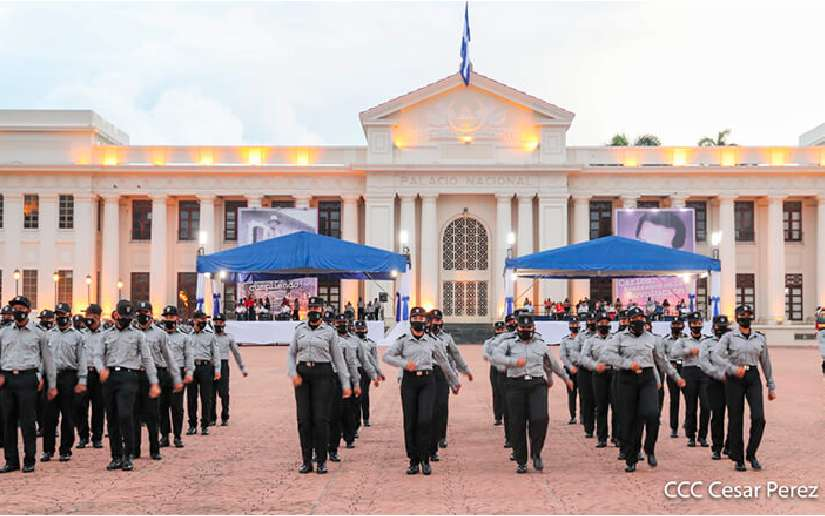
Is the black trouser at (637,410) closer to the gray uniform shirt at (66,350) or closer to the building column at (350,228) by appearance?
the gray uniform shirt at (66,350)

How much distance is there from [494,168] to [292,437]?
3466 cm

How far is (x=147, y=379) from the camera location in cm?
1197

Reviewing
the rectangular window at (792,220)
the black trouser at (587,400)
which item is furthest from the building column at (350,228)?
the black trouser at (587,400)

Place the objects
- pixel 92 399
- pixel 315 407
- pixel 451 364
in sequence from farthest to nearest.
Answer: pixel 92 399 → pixel 451 364 → pixel 315 407

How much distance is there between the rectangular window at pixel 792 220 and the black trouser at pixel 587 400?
128ft

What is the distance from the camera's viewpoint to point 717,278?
35.7m

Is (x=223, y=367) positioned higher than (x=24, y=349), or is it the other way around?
(x=24, y=349)

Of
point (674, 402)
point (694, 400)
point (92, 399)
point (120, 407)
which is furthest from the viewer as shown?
point (674, 402)

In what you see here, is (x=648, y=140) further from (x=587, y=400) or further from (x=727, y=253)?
(x=587, y=400)

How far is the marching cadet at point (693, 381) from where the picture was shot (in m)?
13.5

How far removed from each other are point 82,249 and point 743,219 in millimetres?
33162

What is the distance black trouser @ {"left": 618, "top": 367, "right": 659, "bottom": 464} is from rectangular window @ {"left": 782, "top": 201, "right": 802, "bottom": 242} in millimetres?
41579

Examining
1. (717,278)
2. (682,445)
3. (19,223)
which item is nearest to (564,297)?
(717,278)

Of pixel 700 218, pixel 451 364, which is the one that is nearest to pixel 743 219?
pixel 700 218
